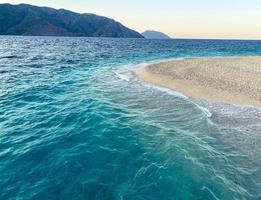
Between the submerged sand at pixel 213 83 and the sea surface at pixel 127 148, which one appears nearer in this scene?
the sea surface at pixel 127 148

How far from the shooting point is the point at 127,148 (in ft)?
34.5

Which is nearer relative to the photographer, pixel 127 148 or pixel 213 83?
pixel 127 148

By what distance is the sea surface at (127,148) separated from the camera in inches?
303

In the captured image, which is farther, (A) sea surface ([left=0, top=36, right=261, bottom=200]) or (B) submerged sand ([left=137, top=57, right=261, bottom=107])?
(B) submerged sand ([left=137, top=57, right=261, bottom=107])

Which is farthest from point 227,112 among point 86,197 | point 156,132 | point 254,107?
point 86,197

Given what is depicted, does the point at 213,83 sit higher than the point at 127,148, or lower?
lower

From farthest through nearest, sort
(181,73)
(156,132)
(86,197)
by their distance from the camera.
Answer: (181,73) < (156,132) < (86,197)

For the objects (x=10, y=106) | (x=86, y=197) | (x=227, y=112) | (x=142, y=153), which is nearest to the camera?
(x=86, y=197)

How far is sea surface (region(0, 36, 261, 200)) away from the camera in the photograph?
7699 millimetres

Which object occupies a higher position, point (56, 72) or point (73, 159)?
point (73, 159)

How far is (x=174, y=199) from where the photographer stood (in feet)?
23.8

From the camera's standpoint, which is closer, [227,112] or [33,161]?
[33,161]

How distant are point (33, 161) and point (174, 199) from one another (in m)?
5.39

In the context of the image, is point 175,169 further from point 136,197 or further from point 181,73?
point 181,73
